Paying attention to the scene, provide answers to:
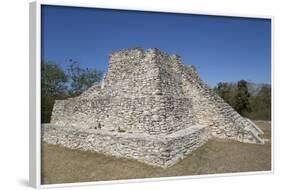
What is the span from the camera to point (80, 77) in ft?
34.9

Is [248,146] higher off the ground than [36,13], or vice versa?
[36,13]

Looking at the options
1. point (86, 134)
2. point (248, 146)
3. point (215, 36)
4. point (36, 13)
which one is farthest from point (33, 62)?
point (248, 146)

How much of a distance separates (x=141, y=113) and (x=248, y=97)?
2.62 meters

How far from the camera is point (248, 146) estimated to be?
1241cm

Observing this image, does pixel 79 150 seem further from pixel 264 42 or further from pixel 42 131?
pixel 264 42

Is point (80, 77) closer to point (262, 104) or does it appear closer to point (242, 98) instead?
point (242, 98)

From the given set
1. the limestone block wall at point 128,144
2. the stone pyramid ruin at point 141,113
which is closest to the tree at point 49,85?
the stone pyramid ruin at point 141,113

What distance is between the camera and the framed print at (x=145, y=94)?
408 inches

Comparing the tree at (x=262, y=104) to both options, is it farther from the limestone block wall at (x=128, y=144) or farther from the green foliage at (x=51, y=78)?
the green foliage at (x=51, y=78)

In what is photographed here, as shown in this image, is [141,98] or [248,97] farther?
[248,97]

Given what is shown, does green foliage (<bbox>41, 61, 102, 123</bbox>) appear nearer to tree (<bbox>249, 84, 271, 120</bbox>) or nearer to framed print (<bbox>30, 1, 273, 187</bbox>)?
framed print (<bbox>30, 1, 273, 187</bbox>)

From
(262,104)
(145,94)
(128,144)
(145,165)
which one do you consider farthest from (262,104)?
(128,144)

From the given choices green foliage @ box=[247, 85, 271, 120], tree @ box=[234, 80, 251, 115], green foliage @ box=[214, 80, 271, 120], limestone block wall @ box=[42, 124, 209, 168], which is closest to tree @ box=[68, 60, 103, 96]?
limestone block wall @ box=[42, 124, 209, 168]

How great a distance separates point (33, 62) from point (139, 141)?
271 centimetres
